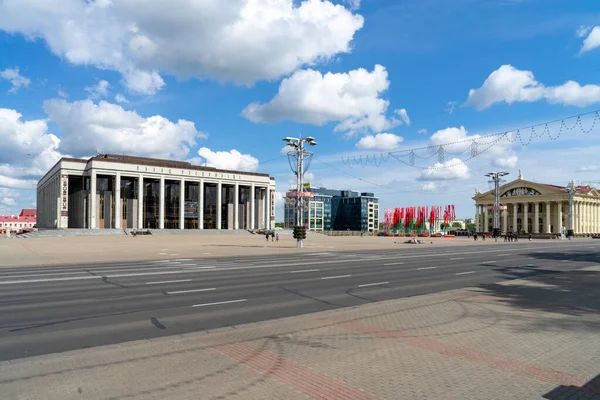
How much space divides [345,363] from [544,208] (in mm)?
136322

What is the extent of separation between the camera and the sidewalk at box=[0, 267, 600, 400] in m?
5.30

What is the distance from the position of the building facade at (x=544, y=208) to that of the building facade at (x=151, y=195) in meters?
67.8

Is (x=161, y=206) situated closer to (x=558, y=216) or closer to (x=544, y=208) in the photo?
(x=544, y=208)

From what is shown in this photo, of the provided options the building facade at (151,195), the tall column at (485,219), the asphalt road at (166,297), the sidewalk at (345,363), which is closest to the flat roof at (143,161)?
the building facade at (151,195)

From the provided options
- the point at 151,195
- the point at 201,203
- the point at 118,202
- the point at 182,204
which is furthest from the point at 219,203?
the point at 118,202

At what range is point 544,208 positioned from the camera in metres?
125

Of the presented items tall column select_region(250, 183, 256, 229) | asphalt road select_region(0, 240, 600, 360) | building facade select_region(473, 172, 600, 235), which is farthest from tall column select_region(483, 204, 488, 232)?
asphalt road select_region(0, 240, 600, 360)

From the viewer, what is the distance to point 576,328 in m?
A: 8.80

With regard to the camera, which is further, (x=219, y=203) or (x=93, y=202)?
(x=219, y=203)

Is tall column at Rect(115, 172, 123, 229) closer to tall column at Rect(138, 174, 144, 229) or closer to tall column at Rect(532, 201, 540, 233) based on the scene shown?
tall column at Rect(138, 174, 144, 229)

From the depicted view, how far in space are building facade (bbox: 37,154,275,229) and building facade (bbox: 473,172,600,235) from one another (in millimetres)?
67828

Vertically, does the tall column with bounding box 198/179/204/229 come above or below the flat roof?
below

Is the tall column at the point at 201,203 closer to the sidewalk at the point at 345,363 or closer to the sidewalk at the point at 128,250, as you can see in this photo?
the sidewalk at the point at 128,250

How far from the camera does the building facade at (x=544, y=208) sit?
119438 mm
